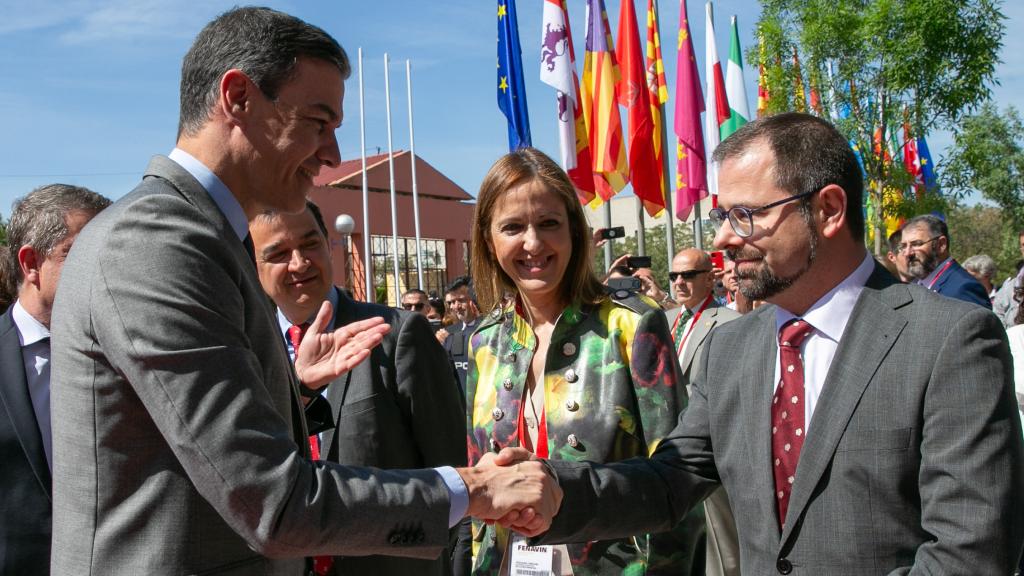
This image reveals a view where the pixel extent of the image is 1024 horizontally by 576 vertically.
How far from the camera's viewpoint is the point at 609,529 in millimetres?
2684

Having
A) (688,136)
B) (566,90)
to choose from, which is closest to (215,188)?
(566,90)

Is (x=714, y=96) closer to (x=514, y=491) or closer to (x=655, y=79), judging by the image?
(x=655, y=79)

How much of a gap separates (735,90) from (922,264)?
927 centimetres

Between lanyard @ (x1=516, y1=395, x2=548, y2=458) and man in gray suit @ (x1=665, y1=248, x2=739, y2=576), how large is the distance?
3.41 feet

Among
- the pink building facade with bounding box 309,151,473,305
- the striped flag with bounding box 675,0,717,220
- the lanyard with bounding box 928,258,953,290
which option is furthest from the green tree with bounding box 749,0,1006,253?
the pink building facade with bounding box 309,151,473,305

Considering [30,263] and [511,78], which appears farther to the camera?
[511,78]

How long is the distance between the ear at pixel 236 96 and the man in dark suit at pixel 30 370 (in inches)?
49.4

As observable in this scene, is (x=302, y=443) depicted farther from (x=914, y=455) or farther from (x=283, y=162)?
(x=914, y=455)

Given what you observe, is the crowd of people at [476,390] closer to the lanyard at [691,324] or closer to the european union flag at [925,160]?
the lanyard at [691,324]

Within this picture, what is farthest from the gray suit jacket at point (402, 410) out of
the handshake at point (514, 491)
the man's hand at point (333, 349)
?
the handshake at point (514, 491)

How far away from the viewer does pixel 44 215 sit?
3334 millimetres

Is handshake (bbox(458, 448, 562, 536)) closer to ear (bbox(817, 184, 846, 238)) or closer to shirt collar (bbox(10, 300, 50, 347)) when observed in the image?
ear (bbox(817, 184, 846, 238))

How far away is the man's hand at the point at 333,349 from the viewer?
9.09ft

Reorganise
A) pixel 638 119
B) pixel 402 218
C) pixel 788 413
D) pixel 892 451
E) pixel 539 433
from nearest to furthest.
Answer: pixel 892 451
pixel 788 413
pixel 539 433
pixel 638 119
pixel 402 218
